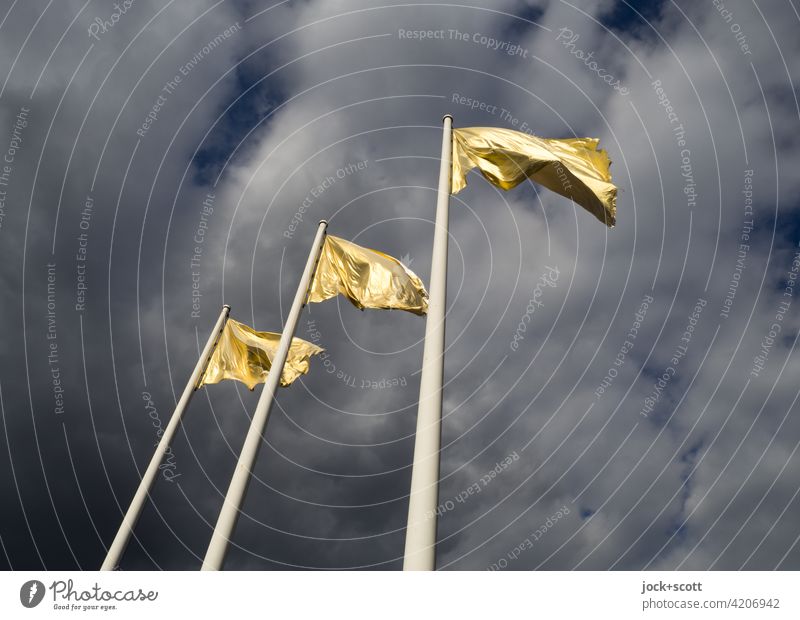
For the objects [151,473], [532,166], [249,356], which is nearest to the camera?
[532,166]

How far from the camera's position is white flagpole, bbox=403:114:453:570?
6.23 m

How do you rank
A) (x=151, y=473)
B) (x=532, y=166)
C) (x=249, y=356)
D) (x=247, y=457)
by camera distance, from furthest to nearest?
(x=249, y=356) < (x=151, y=473) < (x=247, y=457) < (x=532, y=166)

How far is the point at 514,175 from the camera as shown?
471 inches

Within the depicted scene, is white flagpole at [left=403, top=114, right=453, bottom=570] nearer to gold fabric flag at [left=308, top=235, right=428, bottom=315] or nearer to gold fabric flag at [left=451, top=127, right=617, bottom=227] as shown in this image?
gold fabric flag at [left=451, top=127, right=617, bottom=227]

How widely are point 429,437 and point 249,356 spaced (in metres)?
13.7

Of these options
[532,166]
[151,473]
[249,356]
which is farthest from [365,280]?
[151,473]

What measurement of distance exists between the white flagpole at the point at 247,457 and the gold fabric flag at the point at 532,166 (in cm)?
612

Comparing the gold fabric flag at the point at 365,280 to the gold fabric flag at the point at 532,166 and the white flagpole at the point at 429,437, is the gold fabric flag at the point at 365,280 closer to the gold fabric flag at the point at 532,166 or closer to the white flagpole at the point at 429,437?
the gold fabric flag at the point at 532,166

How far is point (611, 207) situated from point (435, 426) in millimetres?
7332

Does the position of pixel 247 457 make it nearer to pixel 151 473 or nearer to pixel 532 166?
pixel 151 473

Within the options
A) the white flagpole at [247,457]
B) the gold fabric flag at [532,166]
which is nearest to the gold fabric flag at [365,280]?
the white flagpole at [247,457]

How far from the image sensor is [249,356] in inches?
763
